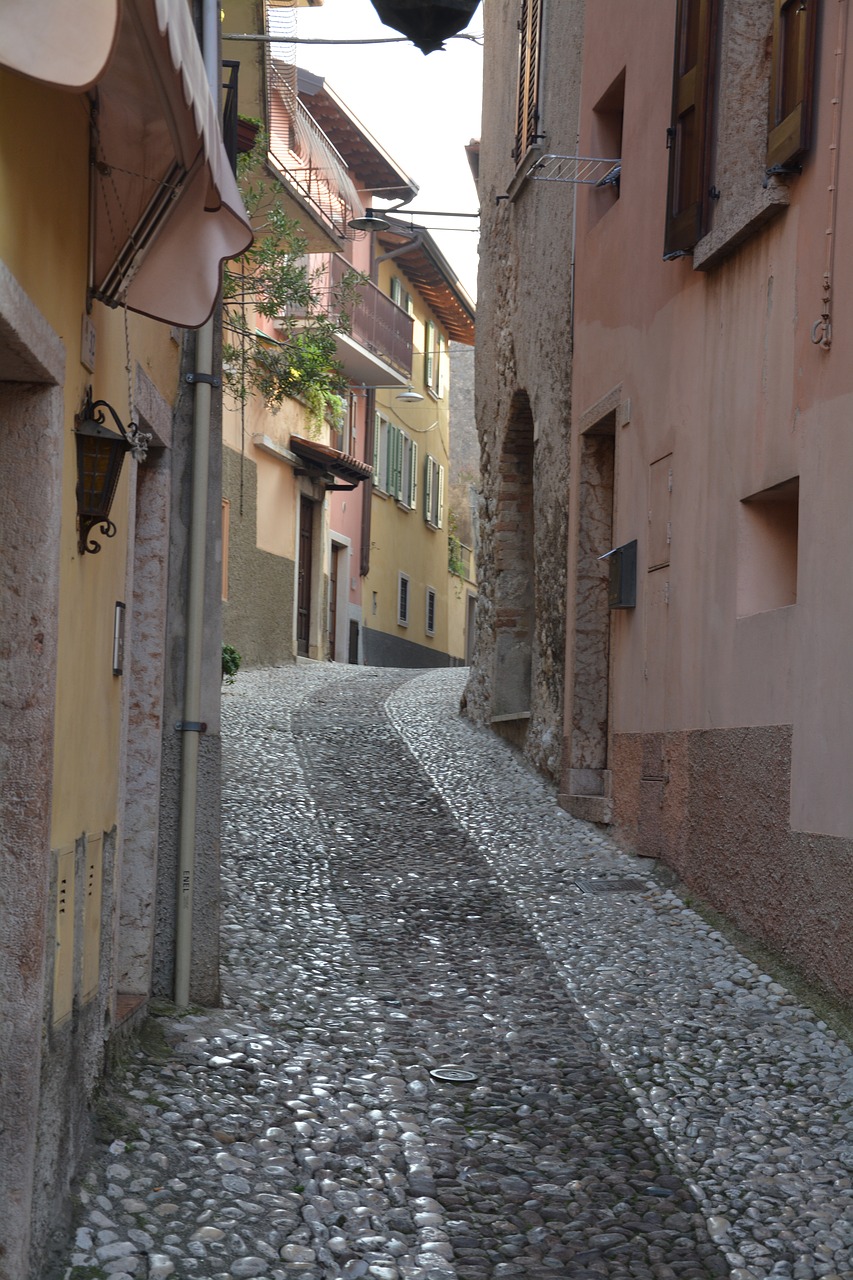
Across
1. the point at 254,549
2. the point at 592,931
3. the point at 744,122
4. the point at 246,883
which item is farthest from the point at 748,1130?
the point at 254,549

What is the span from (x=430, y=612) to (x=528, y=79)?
1918 cm

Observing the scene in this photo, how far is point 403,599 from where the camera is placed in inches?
1171

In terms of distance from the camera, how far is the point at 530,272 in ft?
43.4

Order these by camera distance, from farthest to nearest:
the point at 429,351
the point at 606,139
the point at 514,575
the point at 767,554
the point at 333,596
Result: the point at 429,351 < the point at 333,596 < the point at 514,575 < the point at 606,139 < the point at 767,554

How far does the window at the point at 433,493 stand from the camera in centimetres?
3142

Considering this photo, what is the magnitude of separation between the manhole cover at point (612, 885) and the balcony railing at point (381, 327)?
50.6ft

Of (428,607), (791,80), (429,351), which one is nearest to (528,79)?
(791,80)

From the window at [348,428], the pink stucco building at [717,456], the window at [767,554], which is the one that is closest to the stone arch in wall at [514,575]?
the pink stucco building at [717,456]

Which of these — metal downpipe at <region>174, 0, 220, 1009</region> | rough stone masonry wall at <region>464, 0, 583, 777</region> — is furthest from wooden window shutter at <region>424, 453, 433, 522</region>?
metal downpipe at <region>174, 0, 220, 1009</region>

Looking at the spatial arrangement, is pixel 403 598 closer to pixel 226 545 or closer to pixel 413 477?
pixel 413 477

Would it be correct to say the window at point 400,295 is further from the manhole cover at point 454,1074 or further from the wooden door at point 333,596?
the manhole cover at point 454,1074

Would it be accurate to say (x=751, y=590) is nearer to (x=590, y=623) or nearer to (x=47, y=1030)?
(x=590, y=623)

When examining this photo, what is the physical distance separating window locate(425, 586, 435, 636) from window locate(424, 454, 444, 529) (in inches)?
56.3

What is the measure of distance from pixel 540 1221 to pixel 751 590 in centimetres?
391
